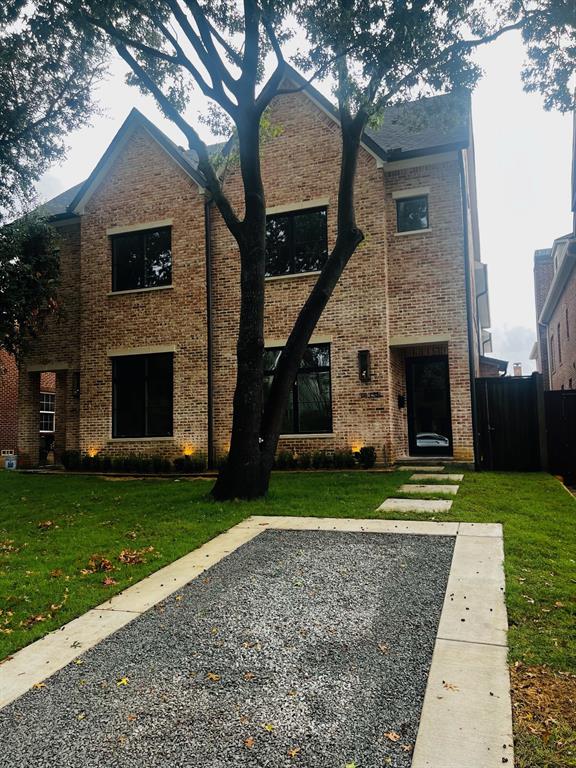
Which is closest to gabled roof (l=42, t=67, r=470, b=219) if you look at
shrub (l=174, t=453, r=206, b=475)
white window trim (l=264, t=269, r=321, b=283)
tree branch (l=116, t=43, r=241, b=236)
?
tree branch (l=116, t=43, r=241, b=236)

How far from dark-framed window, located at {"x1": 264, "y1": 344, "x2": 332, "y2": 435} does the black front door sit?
7.52 feet

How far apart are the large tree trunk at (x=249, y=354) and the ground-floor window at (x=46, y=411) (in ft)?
48.9

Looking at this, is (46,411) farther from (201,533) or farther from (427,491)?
(427,491)

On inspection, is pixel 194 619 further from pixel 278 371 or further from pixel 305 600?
pixel 278 371

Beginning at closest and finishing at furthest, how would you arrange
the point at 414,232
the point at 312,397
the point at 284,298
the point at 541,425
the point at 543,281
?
the point at 541,425, the point at 414,232, the point at 312,397, the point at 284,298, the point at 543,281

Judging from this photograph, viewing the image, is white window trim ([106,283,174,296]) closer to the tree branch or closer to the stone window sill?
the stone window sill

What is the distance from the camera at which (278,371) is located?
880 centimetres

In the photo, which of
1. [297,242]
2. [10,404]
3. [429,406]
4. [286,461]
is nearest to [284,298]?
[297,242]

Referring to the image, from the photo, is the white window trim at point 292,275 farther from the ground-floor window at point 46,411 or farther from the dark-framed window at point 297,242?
the ground-floor window at point 46,411

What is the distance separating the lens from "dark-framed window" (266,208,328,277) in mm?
13398

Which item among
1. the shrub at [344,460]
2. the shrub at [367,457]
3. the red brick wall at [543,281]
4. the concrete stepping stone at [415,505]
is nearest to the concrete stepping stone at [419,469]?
the shrub at [367,457]

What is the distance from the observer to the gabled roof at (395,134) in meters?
10.5

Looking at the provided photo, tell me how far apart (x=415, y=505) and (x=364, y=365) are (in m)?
5.43

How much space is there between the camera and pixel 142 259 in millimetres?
15000
